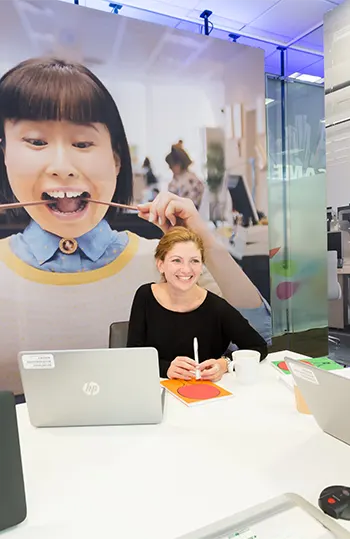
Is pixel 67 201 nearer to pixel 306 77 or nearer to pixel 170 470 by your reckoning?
pixel 170 470

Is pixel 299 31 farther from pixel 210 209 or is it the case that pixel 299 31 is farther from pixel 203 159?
pixel 210 209

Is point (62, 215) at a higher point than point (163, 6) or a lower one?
lower

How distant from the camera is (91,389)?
1149 millimetres

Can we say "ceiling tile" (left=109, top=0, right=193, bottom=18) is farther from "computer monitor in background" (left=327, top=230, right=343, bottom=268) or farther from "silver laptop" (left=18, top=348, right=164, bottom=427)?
"silver laptop" (left=18, top=348, right=164, bottom=427)

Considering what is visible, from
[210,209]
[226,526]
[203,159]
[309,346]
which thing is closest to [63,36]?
[203,159]

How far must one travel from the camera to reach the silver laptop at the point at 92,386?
1128 millimetres

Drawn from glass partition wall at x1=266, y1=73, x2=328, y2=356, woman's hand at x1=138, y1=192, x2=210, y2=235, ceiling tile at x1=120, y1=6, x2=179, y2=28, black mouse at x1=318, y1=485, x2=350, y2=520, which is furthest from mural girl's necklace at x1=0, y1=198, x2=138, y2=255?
black mouse at x1=318, y1=485, x2=350, y2=520

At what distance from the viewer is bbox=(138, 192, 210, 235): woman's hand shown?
323 centimetres

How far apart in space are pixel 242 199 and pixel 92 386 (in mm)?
2815

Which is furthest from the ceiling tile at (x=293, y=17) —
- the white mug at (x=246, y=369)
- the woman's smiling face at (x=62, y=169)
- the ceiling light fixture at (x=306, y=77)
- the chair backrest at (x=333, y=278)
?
the white mug at (x=246, y=369)

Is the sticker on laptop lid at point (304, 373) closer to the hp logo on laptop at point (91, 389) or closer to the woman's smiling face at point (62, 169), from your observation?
the hp logo on laptop at point (91, 389)

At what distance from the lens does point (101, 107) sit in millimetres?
2994

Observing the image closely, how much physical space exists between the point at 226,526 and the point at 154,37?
335 centimetres

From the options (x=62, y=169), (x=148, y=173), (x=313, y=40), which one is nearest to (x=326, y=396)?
(x=62, y=169)
